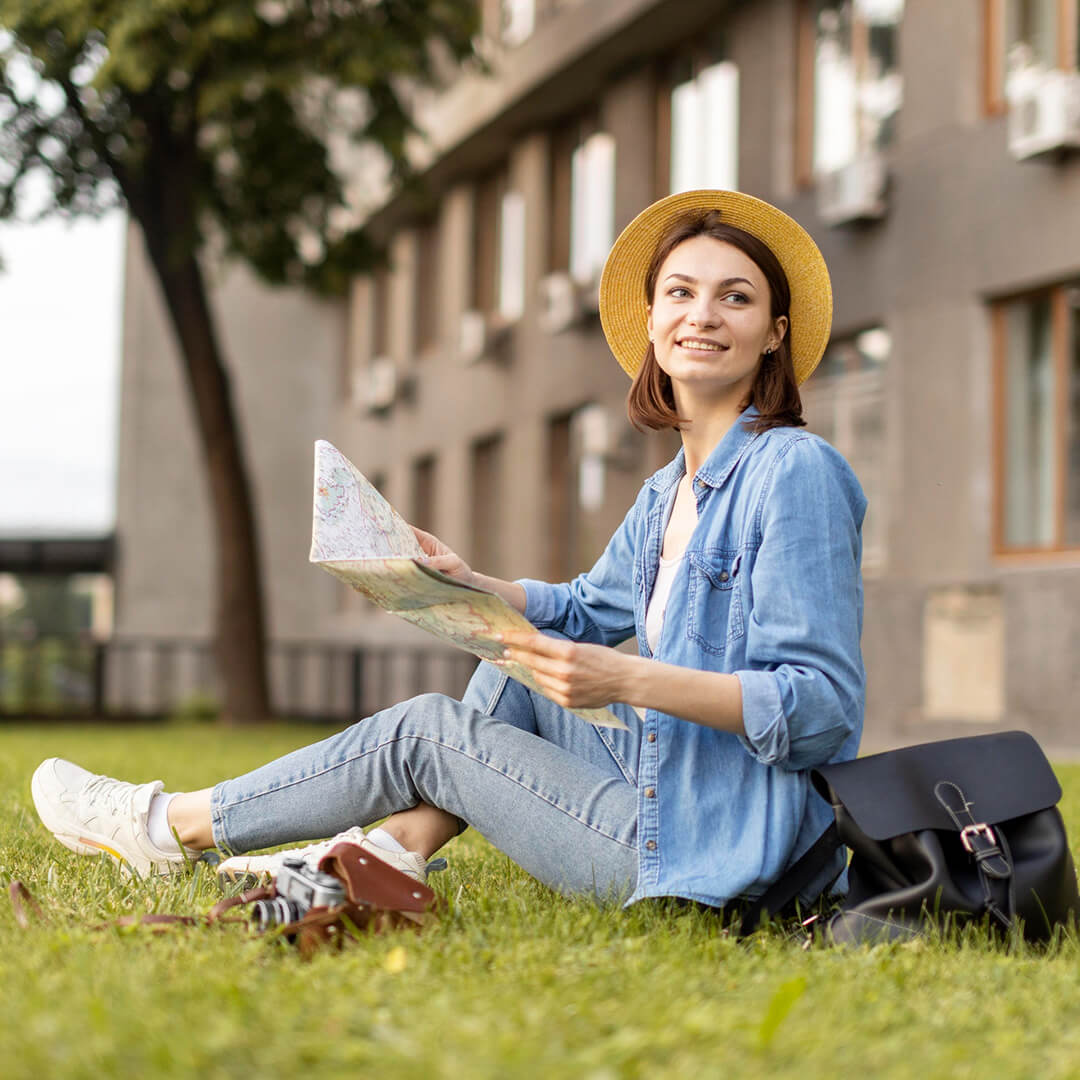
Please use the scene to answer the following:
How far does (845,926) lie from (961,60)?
32.5 feet

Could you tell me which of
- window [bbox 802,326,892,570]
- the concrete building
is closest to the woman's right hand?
the concrete building

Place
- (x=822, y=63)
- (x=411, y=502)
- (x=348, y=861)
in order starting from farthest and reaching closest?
(x=411, y=502) < (x=822, y=63) < (x=348, y=861)

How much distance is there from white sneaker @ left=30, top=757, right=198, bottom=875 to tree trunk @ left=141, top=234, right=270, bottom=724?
38.7 feet

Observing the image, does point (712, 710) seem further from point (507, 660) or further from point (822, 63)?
point (822, 63)

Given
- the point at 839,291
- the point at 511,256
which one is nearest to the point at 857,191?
the point at 839,291

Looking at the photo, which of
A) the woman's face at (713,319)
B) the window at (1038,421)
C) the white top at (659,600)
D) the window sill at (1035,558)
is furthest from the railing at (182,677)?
the woman's face at (713,319)

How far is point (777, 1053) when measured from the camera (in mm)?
2107

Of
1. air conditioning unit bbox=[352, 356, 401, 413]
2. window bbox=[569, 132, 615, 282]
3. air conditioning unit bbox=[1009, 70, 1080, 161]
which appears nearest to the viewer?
air conditioning unit bbox=[1009, 70, 1080, 161]

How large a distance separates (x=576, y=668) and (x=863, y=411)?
10.0 m

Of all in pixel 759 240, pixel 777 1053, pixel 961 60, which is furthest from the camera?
pixel 961 60

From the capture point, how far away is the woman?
9.61ft

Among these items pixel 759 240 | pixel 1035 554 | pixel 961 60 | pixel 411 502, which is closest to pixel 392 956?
pixel 759 240

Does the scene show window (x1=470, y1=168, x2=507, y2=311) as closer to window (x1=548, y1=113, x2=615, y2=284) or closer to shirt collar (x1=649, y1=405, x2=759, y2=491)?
window (x1=548, y1=113, x2=615, y2=284)

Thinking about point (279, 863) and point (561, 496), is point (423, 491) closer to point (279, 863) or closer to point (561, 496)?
point (561, 496)
